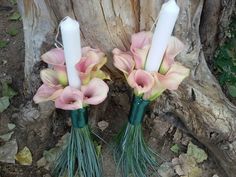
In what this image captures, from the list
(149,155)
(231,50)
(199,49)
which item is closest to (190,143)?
(149,155)

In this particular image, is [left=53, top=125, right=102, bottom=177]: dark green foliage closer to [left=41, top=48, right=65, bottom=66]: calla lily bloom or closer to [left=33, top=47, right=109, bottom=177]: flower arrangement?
[left=33, top=47, right=109, bottom=177]: flower arrangement

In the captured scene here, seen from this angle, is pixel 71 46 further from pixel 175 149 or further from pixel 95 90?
pixel 175 149

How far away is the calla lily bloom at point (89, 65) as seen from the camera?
1314mm

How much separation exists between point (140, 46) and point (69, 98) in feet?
0.80

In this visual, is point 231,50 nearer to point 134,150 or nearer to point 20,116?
point 134,150

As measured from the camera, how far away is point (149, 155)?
5.48 ft

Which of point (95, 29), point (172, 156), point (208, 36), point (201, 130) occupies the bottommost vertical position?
point (172, 156)

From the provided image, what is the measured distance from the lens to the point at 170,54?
1371 mm

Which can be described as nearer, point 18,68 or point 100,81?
Result: point 100,81

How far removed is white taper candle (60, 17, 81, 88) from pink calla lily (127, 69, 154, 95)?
141 mm

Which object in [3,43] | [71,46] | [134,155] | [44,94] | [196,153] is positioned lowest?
[196,153]

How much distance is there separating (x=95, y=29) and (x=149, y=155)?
1.52 ft

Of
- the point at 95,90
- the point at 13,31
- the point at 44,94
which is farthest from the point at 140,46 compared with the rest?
the point at 13,31

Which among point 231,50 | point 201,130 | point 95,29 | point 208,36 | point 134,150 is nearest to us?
A: point 95,29
